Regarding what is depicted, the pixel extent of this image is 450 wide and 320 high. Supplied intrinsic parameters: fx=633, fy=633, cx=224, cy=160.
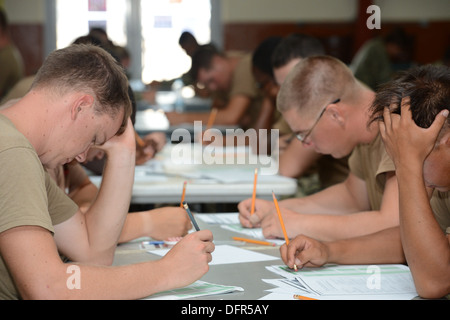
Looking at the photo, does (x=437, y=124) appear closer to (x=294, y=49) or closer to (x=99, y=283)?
(x=99, y=283)

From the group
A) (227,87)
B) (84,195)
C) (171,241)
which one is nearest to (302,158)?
(84,195)

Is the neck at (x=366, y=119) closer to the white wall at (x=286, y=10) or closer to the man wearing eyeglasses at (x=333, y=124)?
the man wearing eyeglasses at (x=333, y=124)

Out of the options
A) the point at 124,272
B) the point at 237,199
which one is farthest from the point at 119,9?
the point at 124,272

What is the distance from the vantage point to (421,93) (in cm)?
150

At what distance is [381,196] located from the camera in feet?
7.08

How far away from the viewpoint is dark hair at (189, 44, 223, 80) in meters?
5.23

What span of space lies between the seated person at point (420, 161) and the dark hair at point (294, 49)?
5.74ft

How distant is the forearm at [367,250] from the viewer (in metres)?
1.67

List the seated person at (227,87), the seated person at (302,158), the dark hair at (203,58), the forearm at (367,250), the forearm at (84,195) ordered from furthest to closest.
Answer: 1. the dark hair at (203,58)
2. the seated person at (227,87)
3. the seated person at (302,158)
4. the forearm at (84,195)
5. the forearm at (367,250)

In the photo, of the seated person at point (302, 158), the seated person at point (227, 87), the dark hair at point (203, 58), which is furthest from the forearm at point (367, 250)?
the dark hair at point (203, 58)

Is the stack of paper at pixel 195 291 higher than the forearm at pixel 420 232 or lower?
lower
